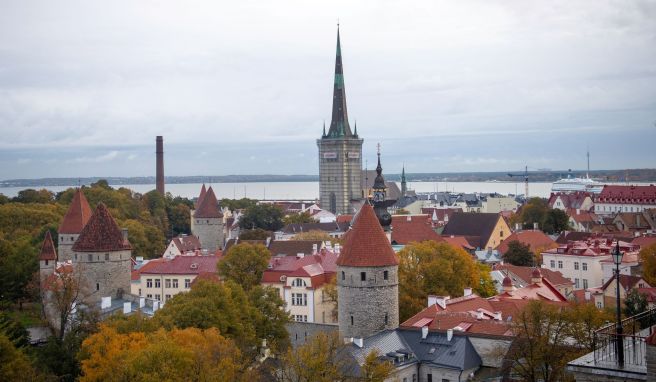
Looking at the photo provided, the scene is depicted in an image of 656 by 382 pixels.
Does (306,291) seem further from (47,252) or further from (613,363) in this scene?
(613,363)

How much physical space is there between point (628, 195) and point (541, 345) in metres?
94.2

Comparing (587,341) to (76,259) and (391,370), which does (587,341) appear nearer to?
(391,370)

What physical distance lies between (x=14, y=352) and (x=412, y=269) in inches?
807

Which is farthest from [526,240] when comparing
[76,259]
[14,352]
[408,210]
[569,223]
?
[408,210]

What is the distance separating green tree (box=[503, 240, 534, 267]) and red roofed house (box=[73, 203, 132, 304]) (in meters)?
28.5

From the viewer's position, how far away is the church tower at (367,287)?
31.8 m

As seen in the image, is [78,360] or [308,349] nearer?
[308,349]

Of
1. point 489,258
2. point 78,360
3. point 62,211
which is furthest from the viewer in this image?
point 62,211

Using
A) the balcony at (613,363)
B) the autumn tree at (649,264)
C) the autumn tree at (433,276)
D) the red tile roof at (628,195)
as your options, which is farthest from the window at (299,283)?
the red tile roof at (628,195)

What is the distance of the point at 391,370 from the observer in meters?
26.6

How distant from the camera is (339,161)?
422 ft

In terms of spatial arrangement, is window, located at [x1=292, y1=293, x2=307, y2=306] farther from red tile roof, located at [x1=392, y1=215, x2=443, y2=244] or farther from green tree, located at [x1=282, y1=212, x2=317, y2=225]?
green tree, located at [x1=282, y1=212, x2=317, y2=225]

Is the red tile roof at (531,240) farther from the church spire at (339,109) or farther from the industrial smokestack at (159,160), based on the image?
the industrial smokestack at (159,160)

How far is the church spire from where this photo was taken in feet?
422
